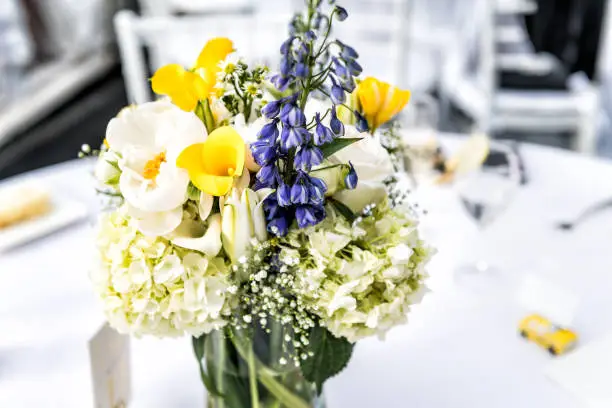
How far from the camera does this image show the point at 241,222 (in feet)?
1.61

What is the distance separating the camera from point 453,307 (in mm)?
900

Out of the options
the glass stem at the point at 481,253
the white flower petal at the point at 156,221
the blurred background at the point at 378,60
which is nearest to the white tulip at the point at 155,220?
the white flower petal at the point at 156,221

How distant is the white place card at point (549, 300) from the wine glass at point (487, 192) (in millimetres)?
78

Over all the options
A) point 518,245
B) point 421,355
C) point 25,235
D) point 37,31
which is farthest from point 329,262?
point 37,31

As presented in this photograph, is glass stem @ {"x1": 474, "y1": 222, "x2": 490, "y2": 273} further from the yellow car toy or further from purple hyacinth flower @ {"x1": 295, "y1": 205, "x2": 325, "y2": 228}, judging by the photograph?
purple hyacinth flower @ {"x1": 295, "y1": 205, "x2": 325, "y2": 228}

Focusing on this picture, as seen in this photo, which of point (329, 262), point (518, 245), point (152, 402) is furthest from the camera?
point (518, 245)

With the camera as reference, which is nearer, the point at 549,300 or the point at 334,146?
the point at 334,146

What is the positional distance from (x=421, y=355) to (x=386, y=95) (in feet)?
1.33

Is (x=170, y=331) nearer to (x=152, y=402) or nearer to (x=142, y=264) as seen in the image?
(x=142, y=264)

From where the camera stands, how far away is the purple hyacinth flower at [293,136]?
1.49 ft

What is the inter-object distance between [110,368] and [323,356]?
272 mm

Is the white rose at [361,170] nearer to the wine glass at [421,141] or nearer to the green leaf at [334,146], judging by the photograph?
the green leaf at [334,146]

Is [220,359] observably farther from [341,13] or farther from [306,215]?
[341,13]

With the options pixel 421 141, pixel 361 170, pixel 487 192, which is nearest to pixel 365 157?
pixel 361 170
